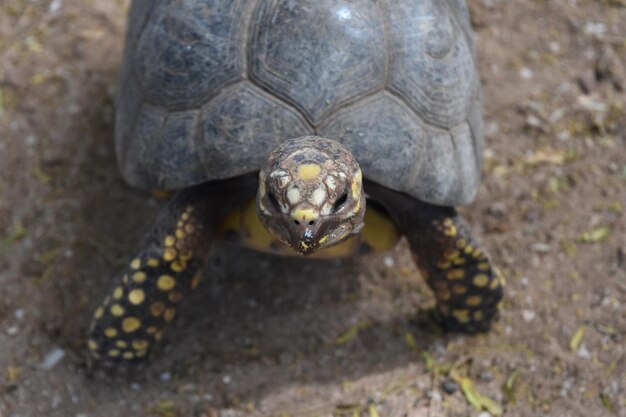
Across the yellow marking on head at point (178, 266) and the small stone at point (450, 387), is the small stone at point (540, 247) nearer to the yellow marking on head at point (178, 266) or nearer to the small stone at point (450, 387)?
the small stone at point (450, 387)

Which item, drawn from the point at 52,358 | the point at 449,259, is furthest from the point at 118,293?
the point at 449,259

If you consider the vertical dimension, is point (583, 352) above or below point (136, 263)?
below

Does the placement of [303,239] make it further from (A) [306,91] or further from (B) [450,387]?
(B) [450,387]

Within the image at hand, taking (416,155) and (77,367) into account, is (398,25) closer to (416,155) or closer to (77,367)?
(416,155)

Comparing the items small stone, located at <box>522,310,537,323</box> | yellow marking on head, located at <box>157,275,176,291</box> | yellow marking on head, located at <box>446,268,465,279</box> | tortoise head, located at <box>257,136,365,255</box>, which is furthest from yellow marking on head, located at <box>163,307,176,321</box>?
small stone, located at <box>522,310,537,323</box>

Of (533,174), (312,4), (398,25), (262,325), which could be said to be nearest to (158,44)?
(312,4)

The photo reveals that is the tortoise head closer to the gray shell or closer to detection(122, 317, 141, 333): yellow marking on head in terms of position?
the gray shell
